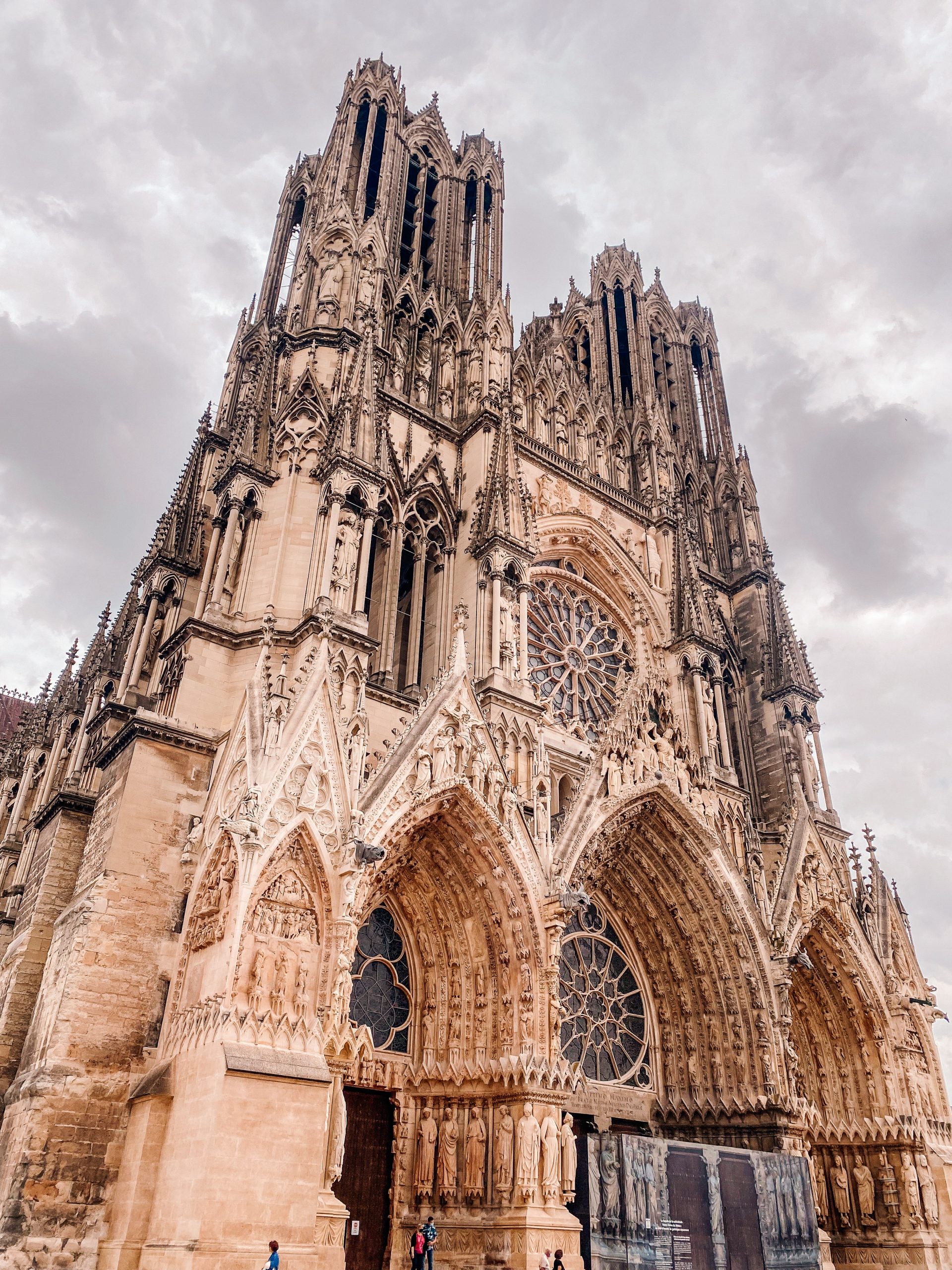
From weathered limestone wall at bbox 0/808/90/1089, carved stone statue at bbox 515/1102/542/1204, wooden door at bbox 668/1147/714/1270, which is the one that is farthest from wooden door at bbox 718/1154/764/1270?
weathered limestone wall at bbox 0/808/90/1089

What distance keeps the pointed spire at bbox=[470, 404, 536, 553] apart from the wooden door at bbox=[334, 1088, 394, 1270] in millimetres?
9776

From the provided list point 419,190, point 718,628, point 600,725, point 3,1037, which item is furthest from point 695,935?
point 419,190

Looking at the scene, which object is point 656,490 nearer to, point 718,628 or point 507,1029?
point 718,628

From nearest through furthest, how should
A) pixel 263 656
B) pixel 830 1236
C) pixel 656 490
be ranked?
pixel 263 656
pixel 830 1236
pixel 656 490

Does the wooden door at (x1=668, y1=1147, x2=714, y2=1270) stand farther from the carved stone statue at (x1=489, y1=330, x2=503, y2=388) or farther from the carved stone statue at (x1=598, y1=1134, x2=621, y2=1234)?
the carved stone statue at (x1=489, y1=330, x2=503, y2=388)

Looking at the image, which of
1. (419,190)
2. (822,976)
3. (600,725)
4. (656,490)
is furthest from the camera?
(419,190)

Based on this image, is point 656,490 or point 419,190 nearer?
point 656,490

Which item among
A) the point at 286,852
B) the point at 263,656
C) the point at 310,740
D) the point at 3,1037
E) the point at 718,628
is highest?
the point at 718,628

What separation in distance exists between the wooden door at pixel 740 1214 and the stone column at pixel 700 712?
A: 755 cm

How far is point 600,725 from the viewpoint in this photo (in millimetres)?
20250

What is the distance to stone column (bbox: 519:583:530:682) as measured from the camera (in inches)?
674

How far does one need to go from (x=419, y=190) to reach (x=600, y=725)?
16.0m

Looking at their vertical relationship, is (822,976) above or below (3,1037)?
above

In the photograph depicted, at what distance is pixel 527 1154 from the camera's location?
1242cm
